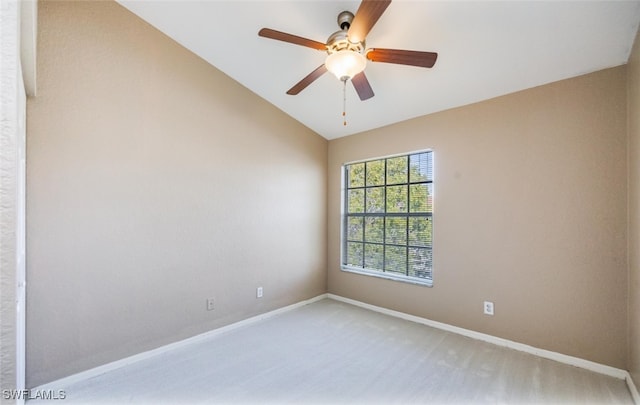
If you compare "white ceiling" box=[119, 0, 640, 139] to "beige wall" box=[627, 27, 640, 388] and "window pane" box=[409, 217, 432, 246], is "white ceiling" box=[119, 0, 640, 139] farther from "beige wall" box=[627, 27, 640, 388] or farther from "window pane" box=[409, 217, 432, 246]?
"window pane" box=[409, 217, 432, 246]

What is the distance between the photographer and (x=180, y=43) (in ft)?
9.00

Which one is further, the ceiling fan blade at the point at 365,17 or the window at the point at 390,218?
the window at the point at 390,218

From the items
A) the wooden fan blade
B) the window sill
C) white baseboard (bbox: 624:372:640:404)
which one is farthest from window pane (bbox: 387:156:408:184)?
white baseboard (bbox: 624:372:640:404)

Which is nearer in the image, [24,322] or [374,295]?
[24,322]

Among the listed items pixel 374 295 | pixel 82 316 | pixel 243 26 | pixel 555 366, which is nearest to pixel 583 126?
pixel 555 366

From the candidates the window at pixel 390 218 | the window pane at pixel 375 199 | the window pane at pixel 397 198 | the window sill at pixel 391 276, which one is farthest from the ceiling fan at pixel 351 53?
the window sill at pixel 391 276

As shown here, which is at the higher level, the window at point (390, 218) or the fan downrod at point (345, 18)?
the fan downrod at point (345, 18)

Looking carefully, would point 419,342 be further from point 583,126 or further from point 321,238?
point 583,126

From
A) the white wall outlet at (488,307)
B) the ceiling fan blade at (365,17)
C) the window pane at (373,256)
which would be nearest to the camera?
the ceiling fan blade at (365,17)

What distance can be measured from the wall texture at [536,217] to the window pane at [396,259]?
0.29 m

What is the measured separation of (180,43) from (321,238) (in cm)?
285

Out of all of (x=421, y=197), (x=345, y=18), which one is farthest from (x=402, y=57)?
(x=421, y=197)

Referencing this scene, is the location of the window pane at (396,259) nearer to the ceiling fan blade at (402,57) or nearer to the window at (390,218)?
the window at (390,218)

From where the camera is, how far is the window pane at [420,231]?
129 inches
